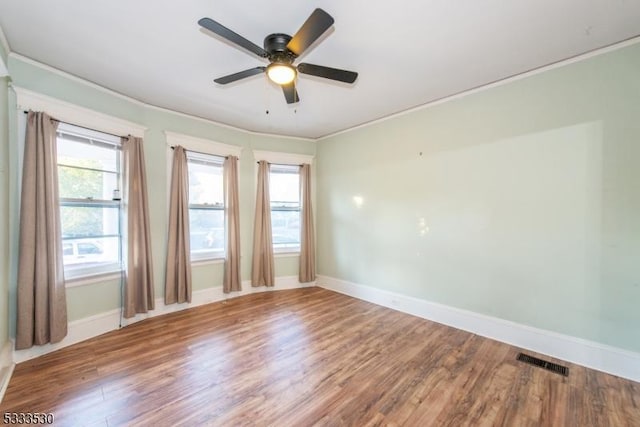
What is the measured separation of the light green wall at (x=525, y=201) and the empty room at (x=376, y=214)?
0.06 feet

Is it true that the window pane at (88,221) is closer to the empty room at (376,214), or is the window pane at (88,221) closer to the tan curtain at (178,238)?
the empty room at (376,214)

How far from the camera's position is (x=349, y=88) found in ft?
10.6

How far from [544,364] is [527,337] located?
1.06 feet

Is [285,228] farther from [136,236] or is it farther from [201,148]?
[136,236]

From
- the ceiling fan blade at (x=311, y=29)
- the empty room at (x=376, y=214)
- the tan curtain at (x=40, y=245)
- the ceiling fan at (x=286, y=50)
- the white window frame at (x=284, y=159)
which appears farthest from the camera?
the white window frame at (x=284, y=159)

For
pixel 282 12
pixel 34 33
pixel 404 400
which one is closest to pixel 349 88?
pixel 282 12

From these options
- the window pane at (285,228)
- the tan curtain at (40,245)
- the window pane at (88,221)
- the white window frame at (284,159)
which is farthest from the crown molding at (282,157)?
the tan curtain at (40,245)

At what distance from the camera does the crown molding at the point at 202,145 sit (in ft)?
12.7

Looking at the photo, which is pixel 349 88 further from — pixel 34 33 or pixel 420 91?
pixel 34 33

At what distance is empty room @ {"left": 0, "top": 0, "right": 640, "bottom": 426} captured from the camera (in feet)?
6.69

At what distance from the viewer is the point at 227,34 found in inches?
70.4

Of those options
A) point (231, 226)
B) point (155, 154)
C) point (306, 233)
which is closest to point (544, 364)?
point (306, 233)

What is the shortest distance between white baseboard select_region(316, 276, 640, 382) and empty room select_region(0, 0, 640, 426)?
18 millimetres

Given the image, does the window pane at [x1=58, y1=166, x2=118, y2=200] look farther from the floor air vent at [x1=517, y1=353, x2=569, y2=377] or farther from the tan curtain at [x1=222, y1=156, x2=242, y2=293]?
the floor air vent at [x1=517, y1=353, x2=569, y2=377]
